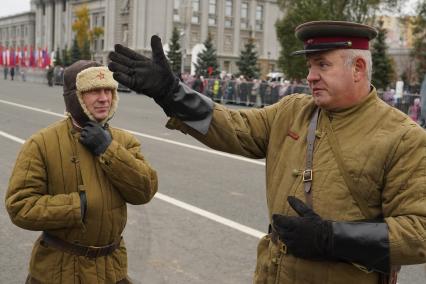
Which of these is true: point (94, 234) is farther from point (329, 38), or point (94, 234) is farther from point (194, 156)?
point (194, 156)

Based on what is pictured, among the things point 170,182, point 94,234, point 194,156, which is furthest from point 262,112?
point 194,156

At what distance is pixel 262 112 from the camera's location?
263 cm

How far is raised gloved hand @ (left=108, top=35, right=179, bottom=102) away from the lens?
7.11 ft

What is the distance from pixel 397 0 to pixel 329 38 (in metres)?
40.7

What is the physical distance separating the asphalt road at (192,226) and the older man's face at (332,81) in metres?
2.80

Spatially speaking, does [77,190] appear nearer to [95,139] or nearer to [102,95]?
[95,139]

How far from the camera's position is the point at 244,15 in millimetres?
82000

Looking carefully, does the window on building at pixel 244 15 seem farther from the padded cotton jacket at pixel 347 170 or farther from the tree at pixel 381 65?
the padded cotton jacket at pixel 347 170

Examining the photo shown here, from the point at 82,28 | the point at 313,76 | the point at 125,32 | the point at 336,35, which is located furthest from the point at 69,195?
the point at 82,28

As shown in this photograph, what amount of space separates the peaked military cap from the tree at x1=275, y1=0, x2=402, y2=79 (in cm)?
3668

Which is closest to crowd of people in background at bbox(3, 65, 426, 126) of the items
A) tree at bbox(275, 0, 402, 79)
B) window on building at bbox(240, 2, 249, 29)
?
tree at bbox(275, 0, 402, 79)

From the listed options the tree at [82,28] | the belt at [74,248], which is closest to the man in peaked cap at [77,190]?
the belt at [74,248]

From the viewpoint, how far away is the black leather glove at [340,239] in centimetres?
208

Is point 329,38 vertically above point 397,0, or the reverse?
point 397,0
